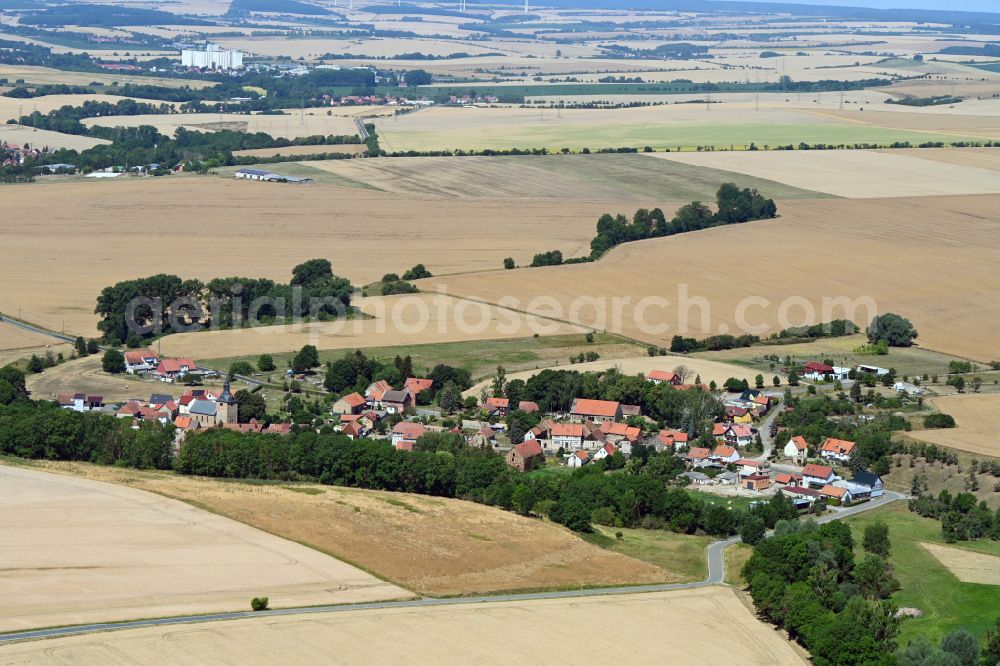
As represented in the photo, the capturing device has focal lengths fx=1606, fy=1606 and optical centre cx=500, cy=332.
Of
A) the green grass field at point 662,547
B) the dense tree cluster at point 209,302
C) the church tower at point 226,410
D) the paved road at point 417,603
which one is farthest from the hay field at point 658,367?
the paved road at point 417,603

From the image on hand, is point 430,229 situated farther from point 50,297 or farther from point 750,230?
point 50,297

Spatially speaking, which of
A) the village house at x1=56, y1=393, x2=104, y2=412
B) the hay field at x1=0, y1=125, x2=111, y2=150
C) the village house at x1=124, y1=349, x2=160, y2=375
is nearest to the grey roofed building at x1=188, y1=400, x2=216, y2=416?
the village house at x1=56, y1=393, x2=104, y2=412

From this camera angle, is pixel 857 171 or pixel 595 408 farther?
pixel 857 171

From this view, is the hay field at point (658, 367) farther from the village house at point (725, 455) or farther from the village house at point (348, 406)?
the village house at point (725, 455)

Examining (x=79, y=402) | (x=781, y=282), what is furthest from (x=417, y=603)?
(x=781, y=282)

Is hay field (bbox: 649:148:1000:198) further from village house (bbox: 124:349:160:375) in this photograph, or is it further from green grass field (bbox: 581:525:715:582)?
green grass field (bbox: 581:525:715:582)

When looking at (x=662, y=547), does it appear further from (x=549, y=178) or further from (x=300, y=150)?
(x=300, y=150)
